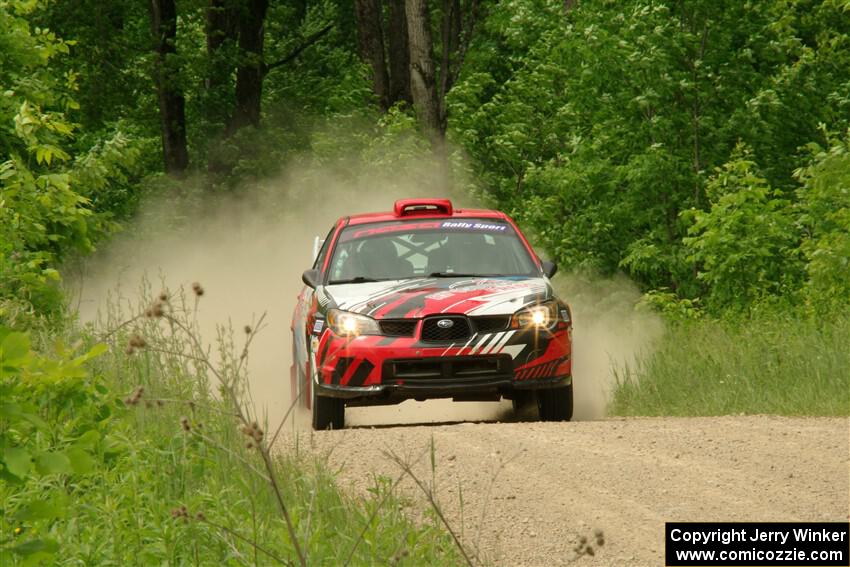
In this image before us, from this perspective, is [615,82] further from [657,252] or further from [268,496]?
[268,496]

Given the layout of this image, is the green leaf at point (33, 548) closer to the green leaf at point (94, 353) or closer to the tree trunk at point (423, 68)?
the green leaf at point (94, 353)

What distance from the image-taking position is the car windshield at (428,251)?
1266cm

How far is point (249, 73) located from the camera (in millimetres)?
34062

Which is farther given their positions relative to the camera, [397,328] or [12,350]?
[397,328]

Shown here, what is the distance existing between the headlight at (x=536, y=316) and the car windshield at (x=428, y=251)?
3.18 feet

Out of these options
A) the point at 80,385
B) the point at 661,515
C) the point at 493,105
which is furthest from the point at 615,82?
the point at 80,385

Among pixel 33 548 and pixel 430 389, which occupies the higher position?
pixel 33 548

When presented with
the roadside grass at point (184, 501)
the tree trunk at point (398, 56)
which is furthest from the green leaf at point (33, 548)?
the tree trunk at point (398, 56)

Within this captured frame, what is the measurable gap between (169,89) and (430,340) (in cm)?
2097

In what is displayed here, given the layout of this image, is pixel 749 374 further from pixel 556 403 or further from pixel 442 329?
pixel 442 329
